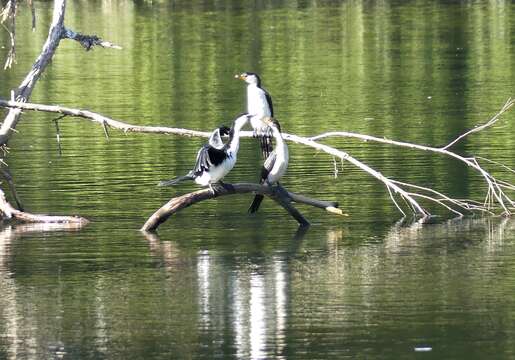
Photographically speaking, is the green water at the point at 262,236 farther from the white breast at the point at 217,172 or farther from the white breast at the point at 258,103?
the white breast at the point at 258,103

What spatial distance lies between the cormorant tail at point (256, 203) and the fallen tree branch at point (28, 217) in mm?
1794

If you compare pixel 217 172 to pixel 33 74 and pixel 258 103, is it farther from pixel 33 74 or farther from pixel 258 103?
pixel 33 74

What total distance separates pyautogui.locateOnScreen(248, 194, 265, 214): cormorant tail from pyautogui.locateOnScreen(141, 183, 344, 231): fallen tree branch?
46cm

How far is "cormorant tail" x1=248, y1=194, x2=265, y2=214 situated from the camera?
58.7 ft

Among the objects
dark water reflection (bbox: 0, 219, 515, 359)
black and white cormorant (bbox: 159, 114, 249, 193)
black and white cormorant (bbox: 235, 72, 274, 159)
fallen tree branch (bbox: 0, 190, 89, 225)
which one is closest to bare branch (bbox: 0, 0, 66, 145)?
fallen tree branch (bbox: 0, 190, 89, 225)

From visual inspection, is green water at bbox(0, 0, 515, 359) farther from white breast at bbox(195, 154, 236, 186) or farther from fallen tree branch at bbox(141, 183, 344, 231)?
white breast at bbox(195, 154, 236, 186)

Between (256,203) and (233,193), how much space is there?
1018mm

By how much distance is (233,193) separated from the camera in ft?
56.0

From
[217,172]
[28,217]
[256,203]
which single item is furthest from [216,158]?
[28,217]

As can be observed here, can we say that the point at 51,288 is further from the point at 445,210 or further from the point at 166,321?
the point at 445,210

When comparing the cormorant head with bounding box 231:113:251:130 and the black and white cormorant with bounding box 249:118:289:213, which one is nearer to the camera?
the cormorant head with bounding box 231:113:251:130

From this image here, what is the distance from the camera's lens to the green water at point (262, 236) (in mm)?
12102

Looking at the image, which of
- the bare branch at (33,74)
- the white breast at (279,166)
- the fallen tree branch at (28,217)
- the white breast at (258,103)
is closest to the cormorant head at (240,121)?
the white breast at (279,166)

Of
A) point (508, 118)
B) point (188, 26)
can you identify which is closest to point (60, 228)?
point (508, 118)
